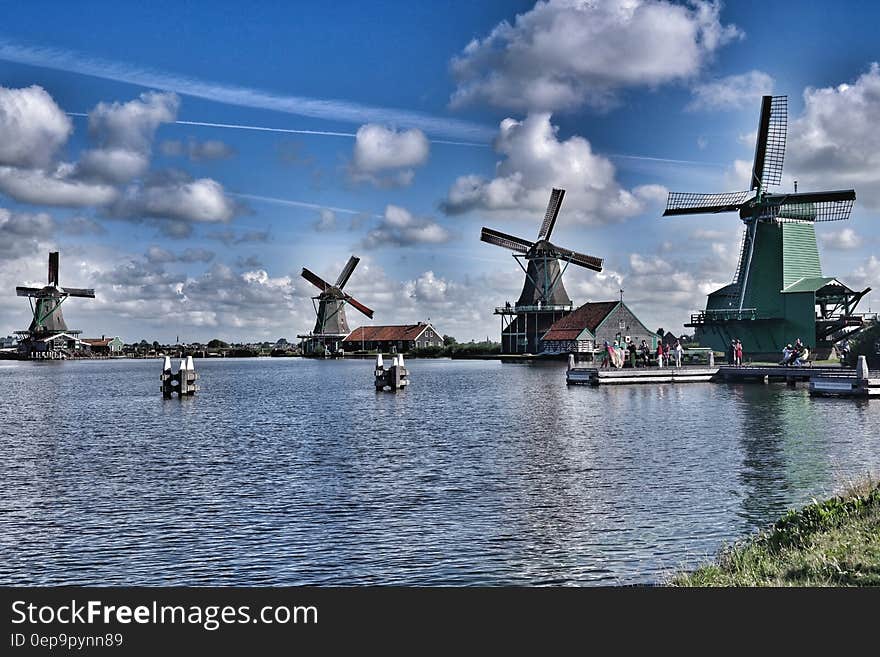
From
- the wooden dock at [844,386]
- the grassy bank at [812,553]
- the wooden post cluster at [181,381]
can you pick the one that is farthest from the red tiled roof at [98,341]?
the grassy bank at [812,553]

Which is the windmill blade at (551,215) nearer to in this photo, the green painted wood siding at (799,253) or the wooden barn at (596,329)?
the wooden barn at (596,329)

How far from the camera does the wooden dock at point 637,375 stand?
56.5 meters

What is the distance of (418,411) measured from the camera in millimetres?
41156

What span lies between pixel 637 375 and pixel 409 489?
132 feet

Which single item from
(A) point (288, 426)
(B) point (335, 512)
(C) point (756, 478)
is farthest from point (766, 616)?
(A) point (288, 426)

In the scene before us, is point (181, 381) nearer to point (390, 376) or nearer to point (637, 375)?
point (390, 376)

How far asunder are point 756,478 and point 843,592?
11906 millimetres

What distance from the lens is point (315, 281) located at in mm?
138500

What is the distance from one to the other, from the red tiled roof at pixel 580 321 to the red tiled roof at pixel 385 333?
41944 mm

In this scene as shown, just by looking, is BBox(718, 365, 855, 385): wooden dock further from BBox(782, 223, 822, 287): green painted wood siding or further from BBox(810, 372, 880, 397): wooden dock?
BBox(782, 223, 822, 287): green painted wood siding

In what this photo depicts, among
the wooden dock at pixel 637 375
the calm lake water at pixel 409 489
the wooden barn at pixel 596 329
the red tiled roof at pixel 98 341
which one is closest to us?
the calm lake water at pixel 409 489

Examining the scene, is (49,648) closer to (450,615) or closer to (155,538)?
(450,615)

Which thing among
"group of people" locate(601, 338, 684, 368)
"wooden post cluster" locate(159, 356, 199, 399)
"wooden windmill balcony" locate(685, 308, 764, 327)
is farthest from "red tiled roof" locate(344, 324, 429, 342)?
"wooden post cluster" locate(159, 356, 199, 399)

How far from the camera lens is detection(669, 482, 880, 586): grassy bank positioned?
10.0 m
